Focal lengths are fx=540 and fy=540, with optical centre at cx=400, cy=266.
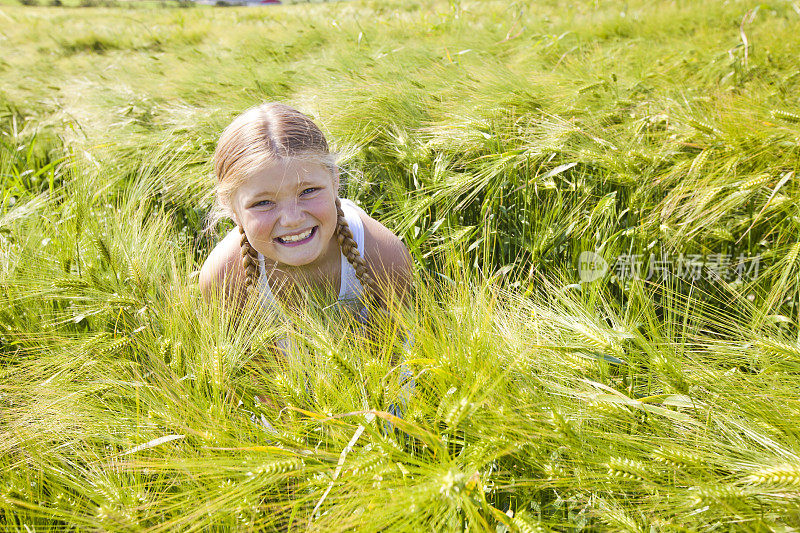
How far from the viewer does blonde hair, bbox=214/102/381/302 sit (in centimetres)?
150

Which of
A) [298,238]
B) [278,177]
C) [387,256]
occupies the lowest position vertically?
[387,256]

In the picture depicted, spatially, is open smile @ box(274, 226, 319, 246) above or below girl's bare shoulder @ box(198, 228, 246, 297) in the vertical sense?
above

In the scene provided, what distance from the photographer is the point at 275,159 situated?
4.84ft

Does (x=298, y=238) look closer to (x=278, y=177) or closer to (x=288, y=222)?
(x=288, y=222)

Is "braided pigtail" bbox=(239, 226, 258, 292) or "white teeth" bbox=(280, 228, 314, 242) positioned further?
"braided pigtail" bbox=(239, 226, 258, 292)

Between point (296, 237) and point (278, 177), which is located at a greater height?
point (278, 177)

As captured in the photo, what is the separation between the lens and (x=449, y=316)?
127cm

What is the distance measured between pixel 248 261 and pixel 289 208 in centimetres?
30

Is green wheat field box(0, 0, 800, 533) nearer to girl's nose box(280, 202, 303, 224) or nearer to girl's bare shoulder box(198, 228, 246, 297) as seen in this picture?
girl's bare shoulder box(198, 228, 246, 297)

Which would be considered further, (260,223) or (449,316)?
(260,223)

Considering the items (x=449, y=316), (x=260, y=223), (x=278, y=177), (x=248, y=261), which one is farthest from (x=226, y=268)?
(x=449, y=316)

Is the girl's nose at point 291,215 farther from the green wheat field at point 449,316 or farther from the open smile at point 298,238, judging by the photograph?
the green wheat field at point 449,316

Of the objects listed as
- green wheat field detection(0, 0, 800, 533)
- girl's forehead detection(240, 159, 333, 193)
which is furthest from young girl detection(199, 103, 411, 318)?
green wheat field detection(0, 0, 800, 533)

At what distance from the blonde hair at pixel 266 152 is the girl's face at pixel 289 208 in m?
0.03
